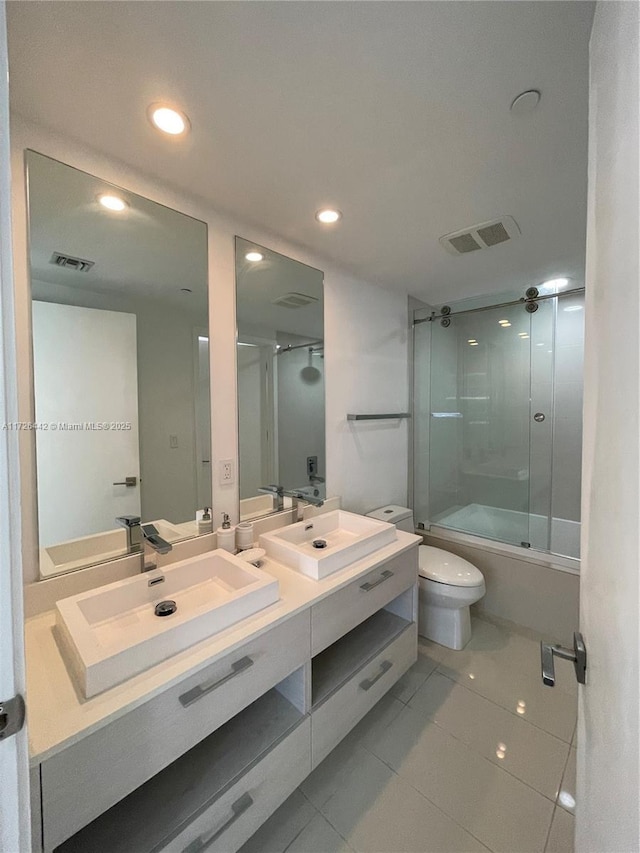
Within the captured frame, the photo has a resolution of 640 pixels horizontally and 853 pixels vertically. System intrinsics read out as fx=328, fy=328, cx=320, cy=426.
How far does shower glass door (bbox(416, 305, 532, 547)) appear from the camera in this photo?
2.70 meters

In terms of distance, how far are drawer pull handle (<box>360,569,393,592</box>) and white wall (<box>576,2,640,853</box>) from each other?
80 centimetres

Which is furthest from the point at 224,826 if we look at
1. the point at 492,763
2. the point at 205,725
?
the point at 492,763

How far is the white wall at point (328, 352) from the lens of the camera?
Answer: 1.05 meters

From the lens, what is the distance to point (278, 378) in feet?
5.99

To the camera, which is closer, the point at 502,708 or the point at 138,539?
the point at 138,539

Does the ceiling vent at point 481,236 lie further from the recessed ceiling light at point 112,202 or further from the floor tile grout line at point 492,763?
the floor tile grout line at point 492,763

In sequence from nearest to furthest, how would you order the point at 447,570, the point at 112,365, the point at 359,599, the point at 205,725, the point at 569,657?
the point at 569,657, the point at 205,725, the point at 112,365, the point at 359,599, the point at 447,570

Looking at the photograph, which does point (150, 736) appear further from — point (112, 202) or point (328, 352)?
point (328, 352)

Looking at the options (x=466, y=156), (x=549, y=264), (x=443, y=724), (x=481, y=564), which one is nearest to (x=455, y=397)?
(x=549, y=264)

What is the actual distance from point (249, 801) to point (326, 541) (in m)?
0.95

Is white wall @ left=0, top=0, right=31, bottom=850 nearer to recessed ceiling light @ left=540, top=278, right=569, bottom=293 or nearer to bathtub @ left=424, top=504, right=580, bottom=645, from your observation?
bathtub @ left=424, top=504, right=580, bottom=645

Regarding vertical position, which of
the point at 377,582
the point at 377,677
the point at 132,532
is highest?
the point at 132,532

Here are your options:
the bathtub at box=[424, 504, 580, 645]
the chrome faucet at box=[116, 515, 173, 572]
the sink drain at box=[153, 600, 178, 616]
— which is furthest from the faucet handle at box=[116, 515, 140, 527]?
the bathtub at box=[424, 504, 580, 645]

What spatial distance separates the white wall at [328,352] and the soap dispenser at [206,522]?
0.05 meters
